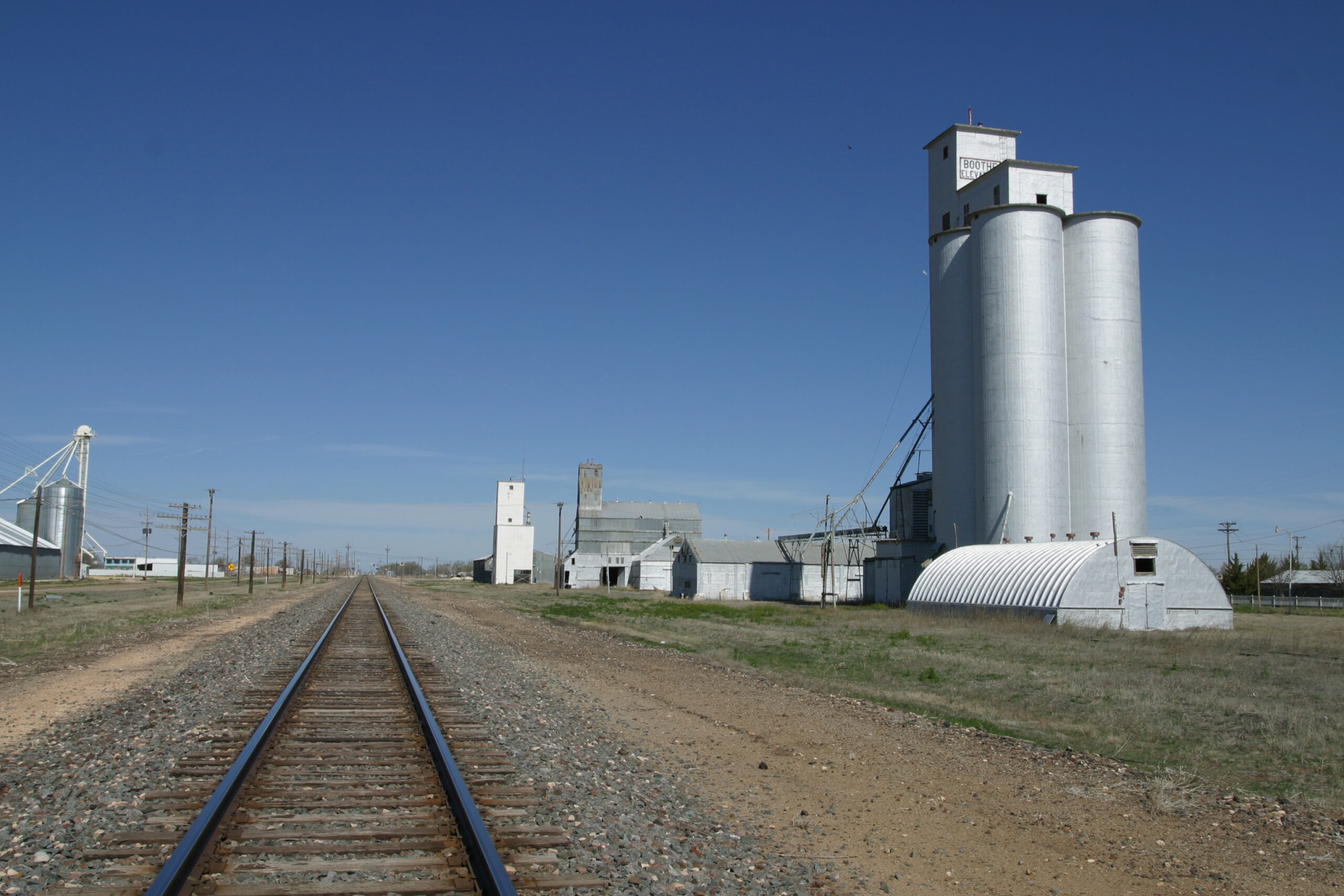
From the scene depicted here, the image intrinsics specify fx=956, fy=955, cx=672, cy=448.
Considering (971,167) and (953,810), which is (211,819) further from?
(971,167)

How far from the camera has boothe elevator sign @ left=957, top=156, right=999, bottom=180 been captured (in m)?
59.5

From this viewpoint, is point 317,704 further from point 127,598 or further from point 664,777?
point 127,598

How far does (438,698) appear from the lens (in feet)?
47.5

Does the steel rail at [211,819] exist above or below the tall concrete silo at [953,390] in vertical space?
below

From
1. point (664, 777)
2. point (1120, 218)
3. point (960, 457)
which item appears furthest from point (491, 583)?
point (664, 777)

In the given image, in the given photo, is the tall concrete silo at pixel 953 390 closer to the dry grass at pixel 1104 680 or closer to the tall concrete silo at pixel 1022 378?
the tall concrete silo at pixel 1022 378

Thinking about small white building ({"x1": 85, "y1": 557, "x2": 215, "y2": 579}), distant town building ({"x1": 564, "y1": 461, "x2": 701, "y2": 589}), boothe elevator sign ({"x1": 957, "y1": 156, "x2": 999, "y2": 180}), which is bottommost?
small white building ({"x1": 85, "y1": 557, "x2": 215, "y2": 579})

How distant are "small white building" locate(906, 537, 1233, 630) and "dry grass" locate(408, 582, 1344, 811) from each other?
3.36 feet

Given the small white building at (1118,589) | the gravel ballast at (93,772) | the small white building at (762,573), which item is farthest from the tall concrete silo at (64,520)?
the gravel ballast at (93,772)

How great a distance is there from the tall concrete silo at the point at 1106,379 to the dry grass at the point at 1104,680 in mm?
10475

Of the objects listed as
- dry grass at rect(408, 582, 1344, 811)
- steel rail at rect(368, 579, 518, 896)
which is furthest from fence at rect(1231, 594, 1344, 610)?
steel rail at rect(368, 579, 518, 896)

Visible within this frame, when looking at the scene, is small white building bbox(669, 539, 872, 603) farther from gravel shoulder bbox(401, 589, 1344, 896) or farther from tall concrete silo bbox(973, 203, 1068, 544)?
gravel shoulder bbox(401, 589, 1344, 896)

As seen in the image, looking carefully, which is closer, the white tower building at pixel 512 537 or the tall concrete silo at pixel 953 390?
the tall concrete silo at pixel 953 390

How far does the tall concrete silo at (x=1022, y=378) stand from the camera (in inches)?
1939
